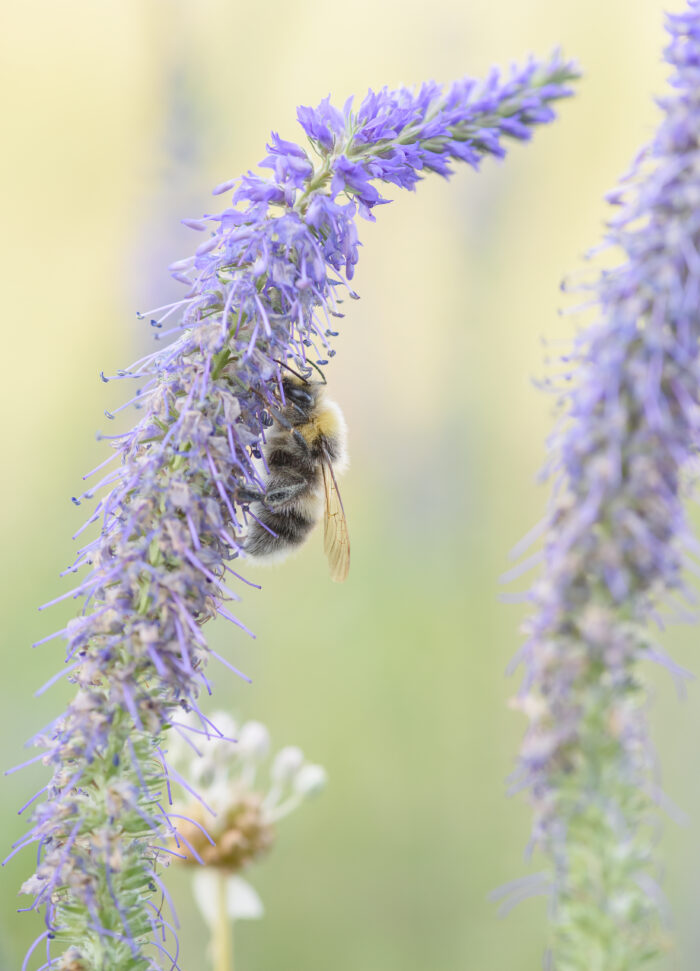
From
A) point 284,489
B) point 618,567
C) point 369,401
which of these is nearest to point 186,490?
point 618,567

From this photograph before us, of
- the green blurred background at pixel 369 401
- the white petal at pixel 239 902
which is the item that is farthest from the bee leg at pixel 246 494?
the green blurred background at pixel 369 401

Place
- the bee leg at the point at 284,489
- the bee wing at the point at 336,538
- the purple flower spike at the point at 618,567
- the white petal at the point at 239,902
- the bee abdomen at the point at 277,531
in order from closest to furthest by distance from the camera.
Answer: the purple flower spike at the point at 618,567
the white petal at the point at 239,902
the bee leg at the point at 284,489
the bee abdomen at the point at 277,531
the bee wing at the point at 336,538

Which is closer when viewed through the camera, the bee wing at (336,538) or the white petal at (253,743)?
the white petal at (253,743)

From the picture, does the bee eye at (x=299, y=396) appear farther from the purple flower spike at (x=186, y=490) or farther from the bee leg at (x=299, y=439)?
the purple flower spike at (x=186, y=490)

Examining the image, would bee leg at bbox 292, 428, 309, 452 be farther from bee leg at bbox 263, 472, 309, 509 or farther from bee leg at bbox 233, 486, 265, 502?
bee leg at bbox 233, 486, 265, 502

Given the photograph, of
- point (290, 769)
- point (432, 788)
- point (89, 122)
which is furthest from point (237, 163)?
point (290, 769)

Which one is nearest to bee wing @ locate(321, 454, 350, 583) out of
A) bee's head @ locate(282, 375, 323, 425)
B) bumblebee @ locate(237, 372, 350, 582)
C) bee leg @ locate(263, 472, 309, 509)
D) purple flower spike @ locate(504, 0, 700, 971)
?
bumblebee @ locate(237, 372, 350, 582)

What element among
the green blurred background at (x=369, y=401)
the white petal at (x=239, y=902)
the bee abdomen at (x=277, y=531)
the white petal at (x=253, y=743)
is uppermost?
the green blurred background at (x=369, y=401)

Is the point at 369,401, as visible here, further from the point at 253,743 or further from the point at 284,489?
the point at 253,743

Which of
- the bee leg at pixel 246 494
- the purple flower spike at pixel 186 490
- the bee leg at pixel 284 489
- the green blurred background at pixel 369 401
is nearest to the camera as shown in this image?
the purple flower spike at pixel 186 490
